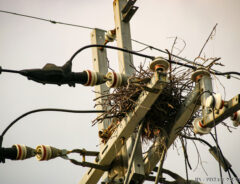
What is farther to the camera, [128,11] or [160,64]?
[128,11]

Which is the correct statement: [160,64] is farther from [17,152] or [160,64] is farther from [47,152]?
[17,152]

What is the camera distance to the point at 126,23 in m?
7.46

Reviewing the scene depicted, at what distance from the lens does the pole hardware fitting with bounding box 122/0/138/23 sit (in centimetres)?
738

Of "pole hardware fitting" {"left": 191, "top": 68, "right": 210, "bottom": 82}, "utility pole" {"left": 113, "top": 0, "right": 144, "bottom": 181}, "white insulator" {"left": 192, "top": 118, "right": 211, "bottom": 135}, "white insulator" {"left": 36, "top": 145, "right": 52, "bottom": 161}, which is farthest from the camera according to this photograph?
"utility pole" {"left": 113, "top": 0, "right": 144, "bottom": 181}

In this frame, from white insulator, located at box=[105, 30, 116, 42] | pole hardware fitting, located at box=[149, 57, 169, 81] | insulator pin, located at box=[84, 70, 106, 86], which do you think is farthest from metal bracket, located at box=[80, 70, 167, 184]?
white insulator, located at box=[105, 30, 116, 42]

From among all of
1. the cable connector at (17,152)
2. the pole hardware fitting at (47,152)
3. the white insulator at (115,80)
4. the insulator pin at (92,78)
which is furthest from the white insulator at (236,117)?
the cable connector at (17,152)

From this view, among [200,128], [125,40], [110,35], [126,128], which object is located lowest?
[200,128]

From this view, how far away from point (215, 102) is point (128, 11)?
226cm

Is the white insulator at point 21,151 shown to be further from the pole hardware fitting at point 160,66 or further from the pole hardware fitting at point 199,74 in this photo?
the pole hardware fitting at point 199,74

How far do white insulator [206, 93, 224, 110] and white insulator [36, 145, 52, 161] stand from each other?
1769 mm

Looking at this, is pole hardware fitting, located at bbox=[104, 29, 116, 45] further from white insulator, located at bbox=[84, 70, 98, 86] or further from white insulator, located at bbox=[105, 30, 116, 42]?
white insulator, located at bbox=[84, 70, 98, 86]

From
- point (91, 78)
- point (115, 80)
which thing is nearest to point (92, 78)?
point (91, 78)

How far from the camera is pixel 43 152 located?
20.9 feet

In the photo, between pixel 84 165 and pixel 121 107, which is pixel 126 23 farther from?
pixel 84 165
